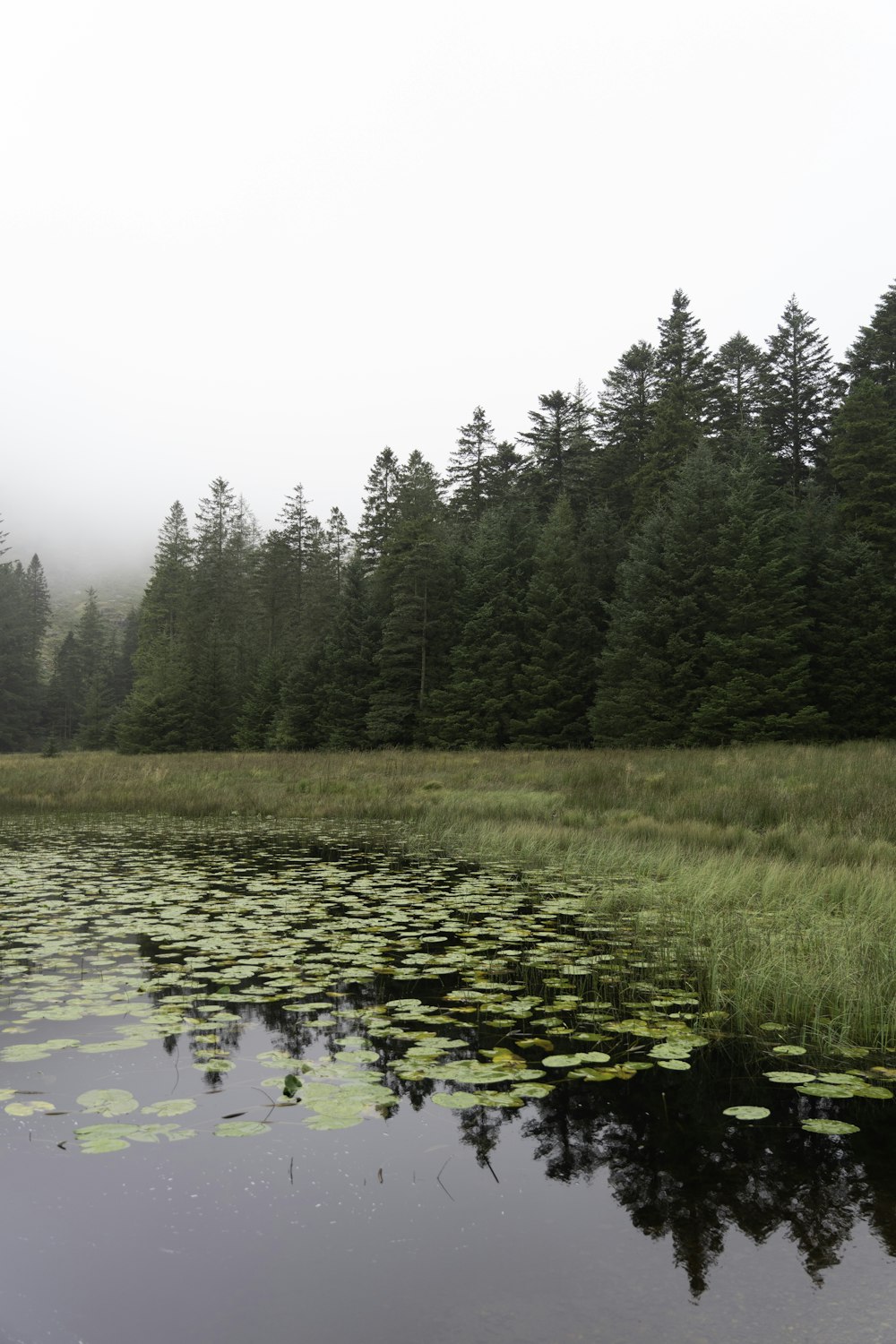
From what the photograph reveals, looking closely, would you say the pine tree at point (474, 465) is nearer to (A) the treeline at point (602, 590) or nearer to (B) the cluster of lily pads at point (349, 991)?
(A) the treeline at point (602, 590)

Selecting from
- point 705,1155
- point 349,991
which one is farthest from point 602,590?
point 705,1155

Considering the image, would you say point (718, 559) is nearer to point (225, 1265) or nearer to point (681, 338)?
point (681, 338)

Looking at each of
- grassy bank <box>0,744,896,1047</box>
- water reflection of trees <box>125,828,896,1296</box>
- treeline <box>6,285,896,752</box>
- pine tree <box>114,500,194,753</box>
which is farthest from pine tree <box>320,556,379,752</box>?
water reflection of trees <box>125,828,896,1296</box>

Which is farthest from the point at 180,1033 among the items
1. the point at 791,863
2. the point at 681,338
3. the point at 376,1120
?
the point at 681,338

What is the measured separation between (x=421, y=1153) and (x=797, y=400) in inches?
1860

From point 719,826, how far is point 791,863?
302 centimetres

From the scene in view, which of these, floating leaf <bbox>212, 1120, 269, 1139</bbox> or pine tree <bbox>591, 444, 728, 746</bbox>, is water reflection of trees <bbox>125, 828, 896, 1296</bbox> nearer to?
floating leaf <bbox>212, 1120, 269, 1139</bbox>

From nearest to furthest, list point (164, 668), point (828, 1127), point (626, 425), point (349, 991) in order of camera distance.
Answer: point (828, 1127)
point (349, 991)
point (626, 425)
point (164, 668)

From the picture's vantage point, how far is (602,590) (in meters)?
38.9

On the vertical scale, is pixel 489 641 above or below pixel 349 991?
above

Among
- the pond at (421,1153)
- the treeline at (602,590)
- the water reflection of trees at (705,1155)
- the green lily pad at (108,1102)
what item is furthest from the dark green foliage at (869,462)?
the green lily pad at (108,1102)

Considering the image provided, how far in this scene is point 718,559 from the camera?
106 ft

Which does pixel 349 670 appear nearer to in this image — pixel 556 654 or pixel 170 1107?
pixel 556 654

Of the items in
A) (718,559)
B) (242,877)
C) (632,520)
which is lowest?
(242,877)
